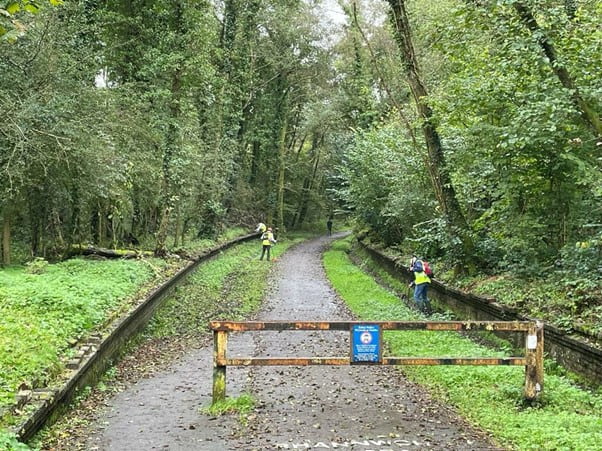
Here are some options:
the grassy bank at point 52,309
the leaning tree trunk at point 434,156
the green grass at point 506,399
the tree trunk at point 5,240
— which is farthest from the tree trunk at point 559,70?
the tree trunk at point 5,240

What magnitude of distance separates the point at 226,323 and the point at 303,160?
4380 cm

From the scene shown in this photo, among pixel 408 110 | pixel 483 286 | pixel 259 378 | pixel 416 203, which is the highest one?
pixel 408 110

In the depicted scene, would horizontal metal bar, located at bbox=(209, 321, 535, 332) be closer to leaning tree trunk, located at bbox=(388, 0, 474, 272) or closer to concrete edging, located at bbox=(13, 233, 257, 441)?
concrete edging, located at bbox=(13, 233, 257, 441)

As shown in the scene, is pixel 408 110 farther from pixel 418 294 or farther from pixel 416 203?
pixel 418 294

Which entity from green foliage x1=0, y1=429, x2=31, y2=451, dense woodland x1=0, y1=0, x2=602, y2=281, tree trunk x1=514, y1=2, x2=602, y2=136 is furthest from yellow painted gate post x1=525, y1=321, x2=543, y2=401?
green foliage x1=0, y1=429, x2=31, y2=451

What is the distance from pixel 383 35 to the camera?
112ft

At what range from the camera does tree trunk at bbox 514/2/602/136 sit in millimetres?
9562

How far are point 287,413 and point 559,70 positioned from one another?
7.53m

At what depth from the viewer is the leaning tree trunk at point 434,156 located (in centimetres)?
1415

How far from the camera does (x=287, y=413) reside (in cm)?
672

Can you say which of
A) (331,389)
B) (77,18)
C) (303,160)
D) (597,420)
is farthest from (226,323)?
(303,160)

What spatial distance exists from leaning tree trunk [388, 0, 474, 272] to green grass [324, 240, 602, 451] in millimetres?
3209

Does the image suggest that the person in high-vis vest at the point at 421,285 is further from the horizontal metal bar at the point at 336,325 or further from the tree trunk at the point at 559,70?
the horizontal metal bar at the point at 336,325

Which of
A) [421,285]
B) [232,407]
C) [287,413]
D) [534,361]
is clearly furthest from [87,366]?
[421,285]
